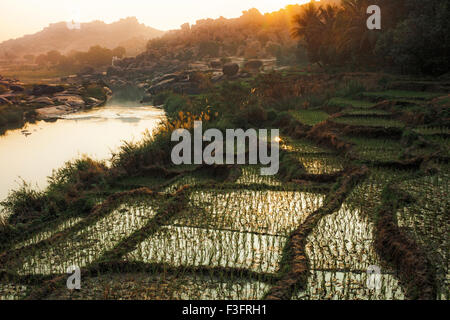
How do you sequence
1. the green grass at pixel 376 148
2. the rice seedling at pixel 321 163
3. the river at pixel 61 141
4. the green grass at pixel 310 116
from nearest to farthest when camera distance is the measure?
the rice seedling at pixel 321 163
the green grass at pixel 376 148
the river at pixel 61 141
the green grass at pixel 310 116

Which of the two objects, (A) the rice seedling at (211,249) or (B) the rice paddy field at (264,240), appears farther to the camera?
(A) the rice seedling at (211,249)

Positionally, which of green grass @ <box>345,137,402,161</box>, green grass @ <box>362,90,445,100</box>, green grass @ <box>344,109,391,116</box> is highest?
green grass @ <box>362,90,445,100</box>

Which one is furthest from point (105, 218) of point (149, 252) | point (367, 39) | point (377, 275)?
point (367, 39)

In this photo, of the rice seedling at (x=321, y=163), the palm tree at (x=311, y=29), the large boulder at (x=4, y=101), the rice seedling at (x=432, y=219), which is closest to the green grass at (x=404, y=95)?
the rice seedling at (x=321, y=163)

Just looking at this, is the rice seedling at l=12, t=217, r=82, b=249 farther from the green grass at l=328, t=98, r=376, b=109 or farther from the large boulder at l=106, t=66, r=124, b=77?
the large boulder at l=106, t=66, r=124, b=77

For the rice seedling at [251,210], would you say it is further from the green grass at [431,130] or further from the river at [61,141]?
the green grass at [431,130]

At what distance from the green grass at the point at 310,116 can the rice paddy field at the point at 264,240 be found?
140 inches

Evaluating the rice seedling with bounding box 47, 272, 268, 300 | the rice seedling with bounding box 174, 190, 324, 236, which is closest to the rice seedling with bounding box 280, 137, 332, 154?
the rice seedling with bounding box 174, 190, 324, 236

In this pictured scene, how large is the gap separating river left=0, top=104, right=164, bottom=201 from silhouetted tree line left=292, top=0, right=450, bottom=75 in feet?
32.5

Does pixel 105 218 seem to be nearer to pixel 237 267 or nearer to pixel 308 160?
pixel 237 267

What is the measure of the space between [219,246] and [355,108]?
325 inches

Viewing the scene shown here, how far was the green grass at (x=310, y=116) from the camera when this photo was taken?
10.3 metres

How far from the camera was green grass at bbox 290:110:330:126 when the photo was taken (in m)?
10.3
